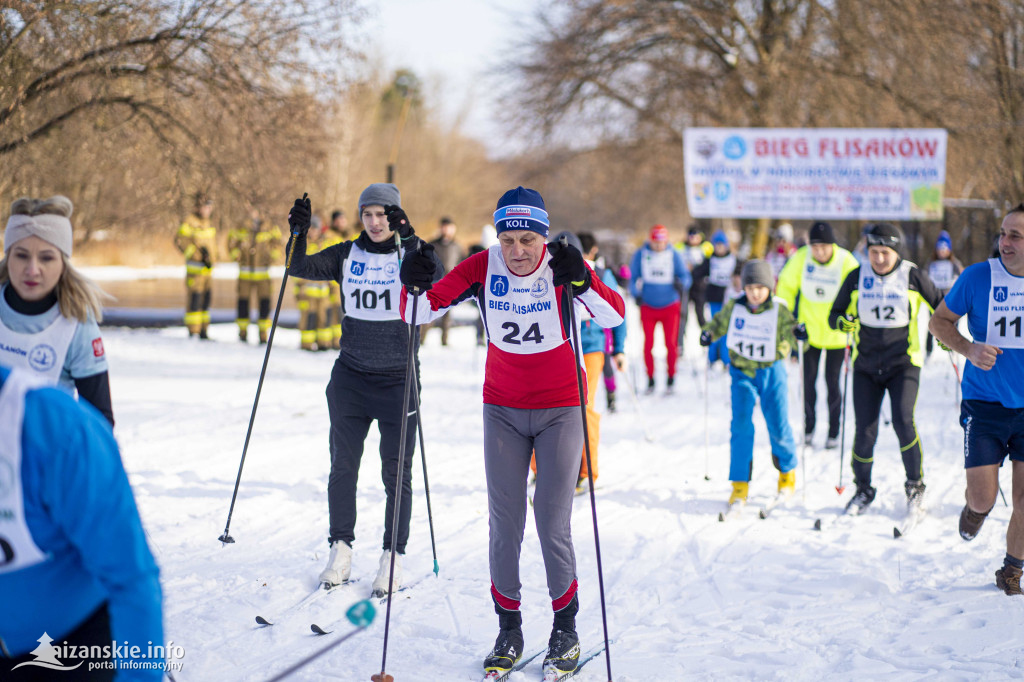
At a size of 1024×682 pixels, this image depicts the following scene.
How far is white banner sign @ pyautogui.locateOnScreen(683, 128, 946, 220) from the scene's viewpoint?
14531 millimetres

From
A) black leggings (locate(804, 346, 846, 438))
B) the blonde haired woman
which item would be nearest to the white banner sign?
black leggings (locate(804, 346, 846, 438))

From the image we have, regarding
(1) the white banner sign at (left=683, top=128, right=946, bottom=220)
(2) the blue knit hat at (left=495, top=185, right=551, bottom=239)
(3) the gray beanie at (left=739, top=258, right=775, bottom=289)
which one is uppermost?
(1) the white banner sign at (left=683, top=128, right=946, bottom=220)

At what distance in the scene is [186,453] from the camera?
8.16 metres

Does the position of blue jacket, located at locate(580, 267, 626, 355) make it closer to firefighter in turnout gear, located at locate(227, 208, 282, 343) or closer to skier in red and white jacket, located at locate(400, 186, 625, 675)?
skier in red and white jacket, located at locate(400, 186, 625, 675)

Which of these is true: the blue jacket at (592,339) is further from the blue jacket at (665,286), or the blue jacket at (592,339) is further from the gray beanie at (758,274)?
the blue jacket at (665,286)

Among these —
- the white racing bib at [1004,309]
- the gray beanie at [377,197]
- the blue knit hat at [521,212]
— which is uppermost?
the gray beanie at [377,197]

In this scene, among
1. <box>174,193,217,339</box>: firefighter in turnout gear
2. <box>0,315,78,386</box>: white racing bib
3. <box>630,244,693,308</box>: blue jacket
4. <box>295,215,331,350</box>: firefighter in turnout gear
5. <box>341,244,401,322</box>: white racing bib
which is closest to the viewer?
<box>0,315,78,386</box>: white racing bib

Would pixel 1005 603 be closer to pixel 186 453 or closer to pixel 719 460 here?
pixel 719 460

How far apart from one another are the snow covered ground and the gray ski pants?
1.52 feet

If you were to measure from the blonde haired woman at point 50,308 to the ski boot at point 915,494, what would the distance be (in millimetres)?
5496

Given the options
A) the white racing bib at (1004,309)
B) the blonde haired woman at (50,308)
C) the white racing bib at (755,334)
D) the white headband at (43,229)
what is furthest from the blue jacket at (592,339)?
the white headband at (43,229)

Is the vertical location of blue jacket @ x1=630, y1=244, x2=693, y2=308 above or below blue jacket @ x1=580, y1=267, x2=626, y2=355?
above

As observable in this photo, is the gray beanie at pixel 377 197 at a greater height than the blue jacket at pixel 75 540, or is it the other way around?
the gray beanie at pixel 377 197

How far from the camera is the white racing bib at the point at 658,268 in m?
11.6
